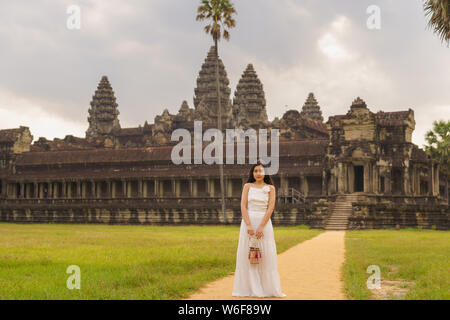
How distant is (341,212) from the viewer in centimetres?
4303

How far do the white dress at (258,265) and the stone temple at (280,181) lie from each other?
30119mm

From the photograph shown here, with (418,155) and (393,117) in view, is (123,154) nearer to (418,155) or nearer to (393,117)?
(393,117)

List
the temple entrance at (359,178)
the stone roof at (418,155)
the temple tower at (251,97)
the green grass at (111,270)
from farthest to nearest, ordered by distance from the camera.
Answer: the temple tower at (251,97) → the stone roof at (418,155) → the temple entrance at (359,178) → the green grass at (111,270)

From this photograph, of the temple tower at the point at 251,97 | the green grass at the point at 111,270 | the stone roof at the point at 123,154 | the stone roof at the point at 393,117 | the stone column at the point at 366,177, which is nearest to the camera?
the green grass at the point at 111,270

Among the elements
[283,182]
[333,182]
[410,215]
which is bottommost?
[410,215]

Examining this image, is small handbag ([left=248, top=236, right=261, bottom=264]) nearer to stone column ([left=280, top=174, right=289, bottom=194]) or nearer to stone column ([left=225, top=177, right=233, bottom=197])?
stone column ([left=280, top=174, right=289, bottom=194])

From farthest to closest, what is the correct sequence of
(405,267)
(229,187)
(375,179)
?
(229,187), (375,179), (405,267)

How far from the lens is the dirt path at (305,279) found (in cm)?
1175

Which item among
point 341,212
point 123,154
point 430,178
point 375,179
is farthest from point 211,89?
point 341,212

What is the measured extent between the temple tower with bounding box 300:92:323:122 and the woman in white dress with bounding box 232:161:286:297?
10185 centimetres

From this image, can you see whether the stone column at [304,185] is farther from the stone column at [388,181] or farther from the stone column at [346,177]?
the stone column at [388,181]

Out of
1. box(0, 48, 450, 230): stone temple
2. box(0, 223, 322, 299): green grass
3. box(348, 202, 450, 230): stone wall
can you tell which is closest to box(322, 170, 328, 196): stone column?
box(0, 48, 450, 230): stone temple

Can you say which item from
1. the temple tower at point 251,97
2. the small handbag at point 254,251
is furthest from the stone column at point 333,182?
the temple tower at point 251,97

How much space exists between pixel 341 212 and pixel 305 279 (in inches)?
1163
